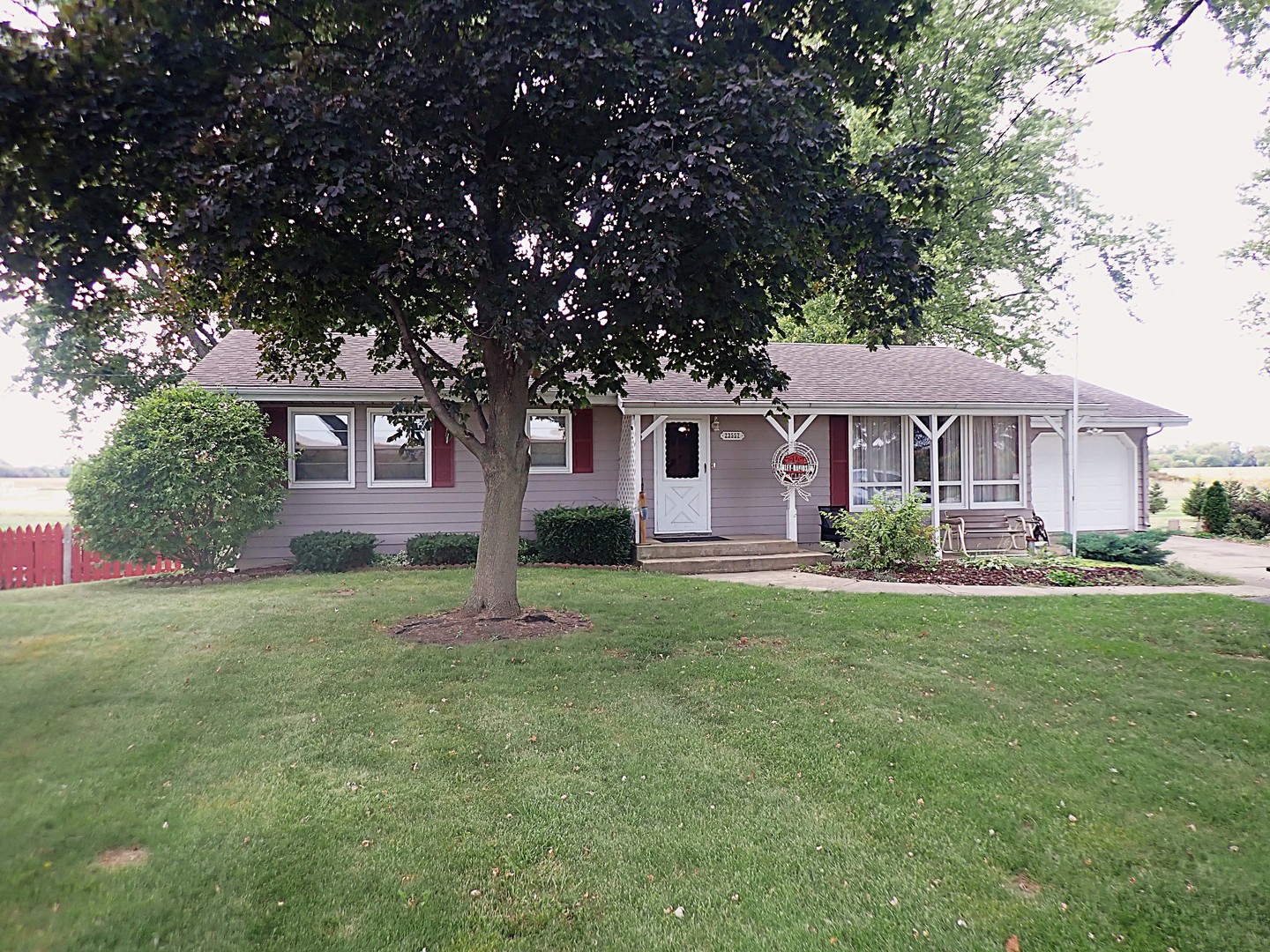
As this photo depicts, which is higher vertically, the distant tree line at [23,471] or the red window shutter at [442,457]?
the red window shutter at [442,457]

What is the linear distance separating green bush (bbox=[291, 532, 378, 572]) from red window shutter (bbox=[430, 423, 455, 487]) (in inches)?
62.5

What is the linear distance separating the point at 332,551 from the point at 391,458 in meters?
2.01

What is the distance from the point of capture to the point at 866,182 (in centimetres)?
660

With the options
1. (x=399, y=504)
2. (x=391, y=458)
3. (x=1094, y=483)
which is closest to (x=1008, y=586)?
(x=1094, y=483)

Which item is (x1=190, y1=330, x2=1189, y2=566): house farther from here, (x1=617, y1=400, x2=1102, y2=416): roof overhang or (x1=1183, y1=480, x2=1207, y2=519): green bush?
(x1=1183, y1=480, x2=1207, y2=519): green bush

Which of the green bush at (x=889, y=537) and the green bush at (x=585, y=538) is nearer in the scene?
the green bush at (x=889, y=537)

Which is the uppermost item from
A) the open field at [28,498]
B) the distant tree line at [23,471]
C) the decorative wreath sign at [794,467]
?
the decorative wreath sign at [794,467]

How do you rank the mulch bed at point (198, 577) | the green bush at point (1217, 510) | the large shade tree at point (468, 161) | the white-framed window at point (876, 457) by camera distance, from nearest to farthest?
the large shade tree at point (468, 161) < the mulch bed at point (198, 577) < the white-framed window at point (876, 457) < the green bush at point (1217, 510)

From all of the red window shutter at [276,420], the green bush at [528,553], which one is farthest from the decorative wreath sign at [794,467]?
the red window shutter at [276,420]

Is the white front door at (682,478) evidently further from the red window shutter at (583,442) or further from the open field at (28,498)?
the open field at (28,498)

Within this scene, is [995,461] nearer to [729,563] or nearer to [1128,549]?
[1128,549]

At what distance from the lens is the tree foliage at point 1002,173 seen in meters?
10.9

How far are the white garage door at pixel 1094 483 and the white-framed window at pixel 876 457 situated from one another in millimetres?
3718

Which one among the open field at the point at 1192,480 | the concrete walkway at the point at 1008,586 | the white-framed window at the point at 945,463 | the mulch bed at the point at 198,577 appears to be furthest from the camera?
the open field at the point at 1192,480
